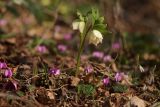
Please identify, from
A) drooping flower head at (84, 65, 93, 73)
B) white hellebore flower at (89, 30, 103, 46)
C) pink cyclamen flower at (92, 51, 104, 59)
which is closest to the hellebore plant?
white hellebore flower at (89, 30, 103, 46)

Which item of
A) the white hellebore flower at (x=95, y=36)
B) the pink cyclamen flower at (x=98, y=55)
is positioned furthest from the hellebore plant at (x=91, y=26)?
the pink cyclamen flower at (x=98, y=55)

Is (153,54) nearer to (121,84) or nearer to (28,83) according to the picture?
(121,84)

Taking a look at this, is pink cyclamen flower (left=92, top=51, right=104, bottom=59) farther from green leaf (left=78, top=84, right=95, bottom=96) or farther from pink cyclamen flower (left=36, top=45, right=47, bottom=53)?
green leaf (left=78, top=84, right=95, bottom=96)

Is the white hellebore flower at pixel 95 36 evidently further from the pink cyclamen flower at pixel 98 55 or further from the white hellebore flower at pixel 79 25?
the pink cyclamen flower at pixel 98 55

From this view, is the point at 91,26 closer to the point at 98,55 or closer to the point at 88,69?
the point at 88,69

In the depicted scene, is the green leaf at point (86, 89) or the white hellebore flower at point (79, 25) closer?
the green leaf at point (86, 89)

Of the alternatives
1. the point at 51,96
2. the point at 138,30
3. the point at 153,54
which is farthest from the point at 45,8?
the point at 51,96

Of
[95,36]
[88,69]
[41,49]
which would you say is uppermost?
[41,49]

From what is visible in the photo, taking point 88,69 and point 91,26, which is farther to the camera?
point 88,69

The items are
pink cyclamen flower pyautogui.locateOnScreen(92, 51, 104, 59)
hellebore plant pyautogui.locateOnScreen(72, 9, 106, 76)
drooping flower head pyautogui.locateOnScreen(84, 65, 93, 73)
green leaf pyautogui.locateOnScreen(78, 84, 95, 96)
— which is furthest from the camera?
pink cyclamen flower pyautogui.locateOnScreen(92, 51, 104, 59)

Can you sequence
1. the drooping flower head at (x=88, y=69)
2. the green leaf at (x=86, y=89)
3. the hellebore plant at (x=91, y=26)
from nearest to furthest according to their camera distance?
the green leaf at (x=86, y=89), the hellebore plant at (x=91, y=26), the drooping flower head at (x=88, y=69)

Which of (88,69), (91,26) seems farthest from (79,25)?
(88,69)
